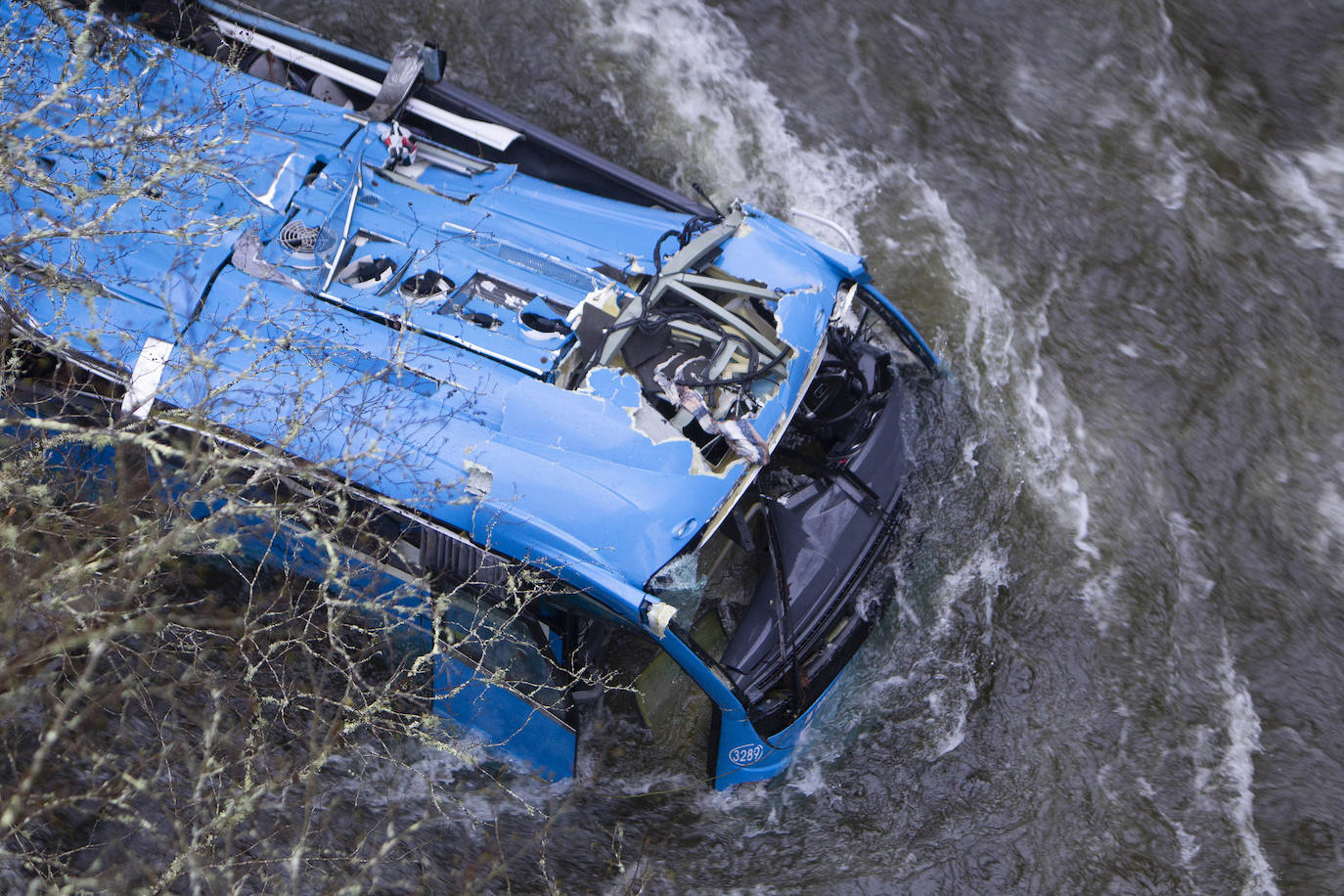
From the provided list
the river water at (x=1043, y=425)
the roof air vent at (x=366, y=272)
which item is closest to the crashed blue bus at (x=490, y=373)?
the roof air vent at (x=366, y=272)

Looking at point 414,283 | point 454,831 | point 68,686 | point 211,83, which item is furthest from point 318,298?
point 454,831

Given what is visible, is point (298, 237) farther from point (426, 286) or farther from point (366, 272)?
point (426, 286)

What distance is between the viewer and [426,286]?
5414 millimetres

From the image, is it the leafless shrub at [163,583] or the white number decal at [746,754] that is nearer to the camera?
the leafless shrub at [163,583]

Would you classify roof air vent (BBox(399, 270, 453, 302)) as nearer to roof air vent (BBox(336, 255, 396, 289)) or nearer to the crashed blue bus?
the crashed blue bus

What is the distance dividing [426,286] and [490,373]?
667 millimetres

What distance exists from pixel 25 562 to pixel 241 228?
6.69 ft

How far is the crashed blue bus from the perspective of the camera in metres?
4.87

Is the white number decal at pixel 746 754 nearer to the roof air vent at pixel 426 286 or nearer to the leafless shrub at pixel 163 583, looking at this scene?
the leafless shrub at pixel 163 583

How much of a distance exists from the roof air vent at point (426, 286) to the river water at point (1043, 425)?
270 centimetres

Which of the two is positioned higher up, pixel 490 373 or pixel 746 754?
pixel 490 373

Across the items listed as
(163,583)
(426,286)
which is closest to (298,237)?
(426,286)

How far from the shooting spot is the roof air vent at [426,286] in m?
5.37

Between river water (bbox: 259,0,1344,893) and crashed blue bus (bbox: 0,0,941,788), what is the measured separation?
0.87 meters
